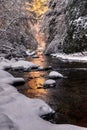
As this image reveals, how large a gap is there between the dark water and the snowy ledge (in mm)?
551

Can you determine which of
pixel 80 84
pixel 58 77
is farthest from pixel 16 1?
pixel 80 84

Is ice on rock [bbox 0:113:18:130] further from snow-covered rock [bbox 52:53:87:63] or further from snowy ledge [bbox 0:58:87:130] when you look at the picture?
snow-covered rock [bbox 52:53:87:63]

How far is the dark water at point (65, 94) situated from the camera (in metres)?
9.10

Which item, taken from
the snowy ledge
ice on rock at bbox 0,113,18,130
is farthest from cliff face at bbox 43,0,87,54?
ice on rock at bbox 0,113,18,130

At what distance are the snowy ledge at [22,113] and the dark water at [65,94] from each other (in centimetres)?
55

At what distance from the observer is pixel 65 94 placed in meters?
11.9

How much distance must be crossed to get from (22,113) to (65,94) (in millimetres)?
3751

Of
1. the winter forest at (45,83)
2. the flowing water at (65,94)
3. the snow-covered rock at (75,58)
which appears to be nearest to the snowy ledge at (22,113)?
the winter forest at (45,83)

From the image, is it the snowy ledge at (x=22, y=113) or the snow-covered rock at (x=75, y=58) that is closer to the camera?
the snowy ledge at (x=22, y=113)

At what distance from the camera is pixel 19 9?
20.1 meters

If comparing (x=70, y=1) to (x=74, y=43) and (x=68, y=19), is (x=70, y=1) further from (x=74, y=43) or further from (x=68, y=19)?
(x=74, y=43)

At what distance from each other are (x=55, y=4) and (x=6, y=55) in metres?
15.7

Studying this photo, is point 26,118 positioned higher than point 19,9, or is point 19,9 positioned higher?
point 19,9

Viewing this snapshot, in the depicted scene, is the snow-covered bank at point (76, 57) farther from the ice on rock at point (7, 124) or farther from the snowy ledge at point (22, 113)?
the ice on rock at point (7, 124)
